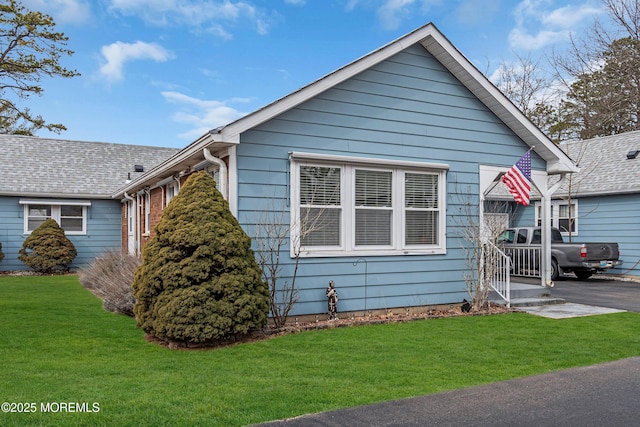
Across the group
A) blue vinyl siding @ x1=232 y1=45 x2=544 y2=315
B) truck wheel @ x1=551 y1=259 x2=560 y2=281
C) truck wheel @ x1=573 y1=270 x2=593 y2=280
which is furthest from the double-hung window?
blue vinyl siding @ x1=232 y1=45 x2=544 y2=315

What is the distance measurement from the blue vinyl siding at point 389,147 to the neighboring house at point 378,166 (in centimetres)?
2

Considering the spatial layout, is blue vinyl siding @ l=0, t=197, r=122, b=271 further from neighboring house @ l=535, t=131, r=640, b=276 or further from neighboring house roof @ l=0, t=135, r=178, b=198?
neighboring house @ l=535, t=131, r=640, b=276

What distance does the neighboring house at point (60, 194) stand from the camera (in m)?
18.2

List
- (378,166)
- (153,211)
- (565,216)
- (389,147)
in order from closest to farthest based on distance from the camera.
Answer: (378,166) < (389,147) < (153,211) < (565,216)

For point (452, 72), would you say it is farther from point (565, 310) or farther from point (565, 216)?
point (565, 216)

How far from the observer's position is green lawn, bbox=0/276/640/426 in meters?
4.58

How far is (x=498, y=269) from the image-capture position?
10586 mm

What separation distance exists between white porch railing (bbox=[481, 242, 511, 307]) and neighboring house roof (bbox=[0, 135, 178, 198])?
14474 mm

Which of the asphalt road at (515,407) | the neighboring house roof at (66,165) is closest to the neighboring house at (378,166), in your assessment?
the asphalt road at (515,407)

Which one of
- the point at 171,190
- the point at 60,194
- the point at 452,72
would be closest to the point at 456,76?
the point at 452,72

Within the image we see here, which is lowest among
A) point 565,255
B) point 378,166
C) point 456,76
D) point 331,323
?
point 331,323

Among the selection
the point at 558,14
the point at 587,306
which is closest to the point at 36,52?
the point at 587,306

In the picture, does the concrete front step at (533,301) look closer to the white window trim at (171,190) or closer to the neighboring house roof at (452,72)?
the neighboring house roof at (452,72)

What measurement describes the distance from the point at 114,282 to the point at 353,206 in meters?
5.30
